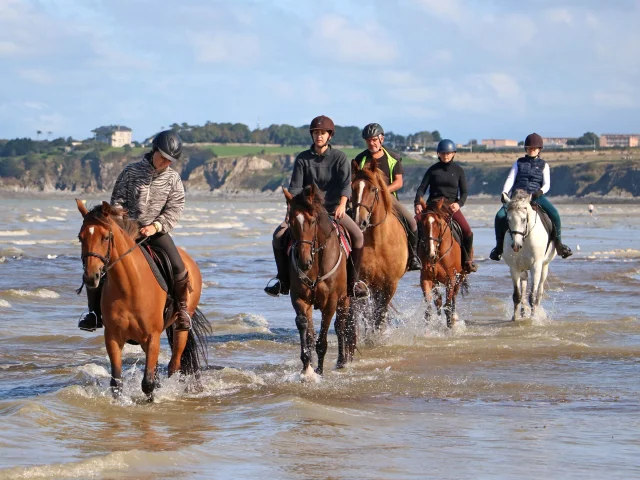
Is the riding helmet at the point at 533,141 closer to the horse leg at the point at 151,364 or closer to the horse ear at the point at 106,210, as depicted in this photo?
the horse leg at the point at 151,364

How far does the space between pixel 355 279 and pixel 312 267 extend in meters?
1.24

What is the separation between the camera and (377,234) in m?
12.7

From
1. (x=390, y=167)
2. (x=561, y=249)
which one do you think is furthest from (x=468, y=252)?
(x=390, y=167)

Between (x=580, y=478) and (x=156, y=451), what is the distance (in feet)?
9.74

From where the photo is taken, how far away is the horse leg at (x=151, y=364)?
29.6ft

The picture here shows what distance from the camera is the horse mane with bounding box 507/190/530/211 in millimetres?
15422

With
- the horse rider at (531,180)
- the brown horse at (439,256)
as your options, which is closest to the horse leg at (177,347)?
the brown horse at (439,256)

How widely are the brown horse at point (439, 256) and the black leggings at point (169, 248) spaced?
5607mm

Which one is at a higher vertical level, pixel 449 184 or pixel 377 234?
pixel 449 184

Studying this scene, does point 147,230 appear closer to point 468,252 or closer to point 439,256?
point 439,256

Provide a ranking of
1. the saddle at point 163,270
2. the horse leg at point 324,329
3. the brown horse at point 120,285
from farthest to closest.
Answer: the horse leg at point 324,329
the saddle at point 163,270
the brown horse at point 120,285

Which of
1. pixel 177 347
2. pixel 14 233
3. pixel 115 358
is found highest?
pixel 115 358

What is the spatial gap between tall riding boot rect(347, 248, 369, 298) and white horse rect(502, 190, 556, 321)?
4213 mm

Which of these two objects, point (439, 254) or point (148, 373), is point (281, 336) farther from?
point (148, 373)
